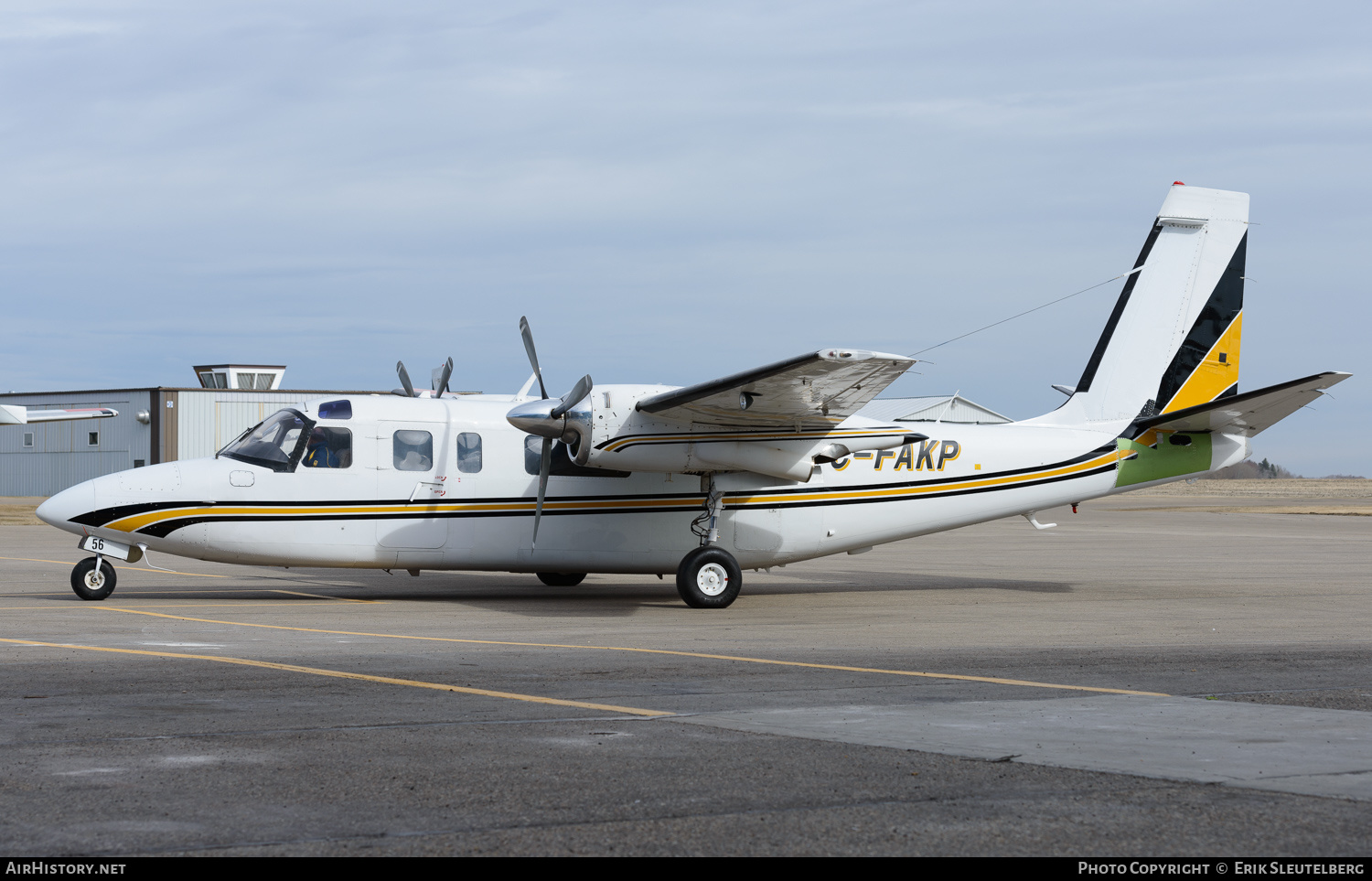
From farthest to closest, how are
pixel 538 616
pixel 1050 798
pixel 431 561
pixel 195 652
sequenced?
pixel 431 561 < pixel 538 616 < pixel 195 652 < pixel 1050 798

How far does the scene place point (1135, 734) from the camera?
7.61 m

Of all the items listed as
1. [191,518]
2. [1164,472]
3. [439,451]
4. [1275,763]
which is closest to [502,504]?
[439,451]

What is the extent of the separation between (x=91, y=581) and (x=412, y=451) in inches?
174

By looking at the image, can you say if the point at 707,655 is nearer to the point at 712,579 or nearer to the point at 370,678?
the point at 370,678

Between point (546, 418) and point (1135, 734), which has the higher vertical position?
point (546, 418)

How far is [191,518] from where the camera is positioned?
16.4 meters

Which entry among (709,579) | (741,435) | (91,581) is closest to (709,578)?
(709,579)

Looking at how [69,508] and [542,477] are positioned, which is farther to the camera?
[542,477]

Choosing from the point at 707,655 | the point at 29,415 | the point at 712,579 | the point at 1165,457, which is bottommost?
the point at 707,655

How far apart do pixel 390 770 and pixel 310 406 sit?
37.9 ft

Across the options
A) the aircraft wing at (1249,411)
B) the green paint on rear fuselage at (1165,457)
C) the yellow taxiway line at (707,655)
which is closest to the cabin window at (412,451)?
the yellow taxiway line at (707,655)

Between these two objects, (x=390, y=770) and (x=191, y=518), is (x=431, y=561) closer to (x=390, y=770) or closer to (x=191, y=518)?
(x=191, y=518)

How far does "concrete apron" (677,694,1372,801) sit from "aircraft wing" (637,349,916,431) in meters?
5.81

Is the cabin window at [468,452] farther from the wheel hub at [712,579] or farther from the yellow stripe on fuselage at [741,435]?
the wheel hub at [712,579]
